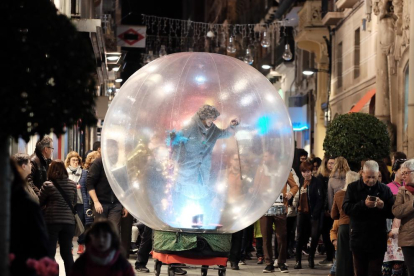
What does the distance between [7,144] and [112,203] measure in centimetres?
819

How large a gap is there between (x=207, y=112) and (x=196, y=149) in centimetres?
38

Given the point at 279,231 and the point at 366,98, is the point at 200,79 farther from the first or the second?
the point at 366,98

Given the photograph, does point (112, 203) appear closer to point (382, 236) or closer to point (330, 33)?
point (382, 236)

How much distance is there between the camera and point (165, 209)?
9.79 metres

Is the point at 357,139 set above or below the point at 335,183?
above

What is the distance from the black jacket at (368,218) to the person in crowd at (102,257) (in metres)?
4.98

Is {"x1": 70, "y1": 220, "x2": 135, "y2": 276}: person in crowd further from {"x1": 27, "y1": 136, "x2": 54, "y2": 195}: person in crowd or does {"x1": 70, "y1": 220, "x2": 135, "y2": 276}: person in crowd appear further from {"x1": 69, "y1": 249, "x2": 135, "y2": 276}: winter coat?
{"x1": 27, "y1": 136, "x2": 54, "y2": 195}: person in crowd

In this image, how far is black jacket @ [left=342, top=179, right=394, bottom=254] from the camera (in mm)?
10734

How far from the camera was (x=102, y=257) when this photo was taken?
20.2 feet

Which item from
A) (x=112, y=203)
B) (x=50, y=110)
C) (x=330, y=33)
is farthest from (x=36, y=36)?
(x=330, y=33)

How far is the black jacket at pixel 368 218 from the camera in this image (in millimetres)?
10734

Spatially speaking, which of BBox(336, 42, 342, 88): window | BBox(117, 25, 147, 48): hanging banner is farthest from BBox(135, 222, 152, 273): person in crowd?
BBox(117, 25, 147, 48): hanging banner

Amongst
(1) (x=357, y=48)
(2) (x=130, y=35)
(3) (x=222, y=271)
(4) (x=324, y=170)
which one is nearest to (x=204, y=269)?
(3) (x=222, y=271)

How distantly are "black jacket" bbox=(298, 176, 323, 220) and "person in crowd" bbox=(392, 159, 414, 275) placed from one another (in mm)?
Result: 4975
